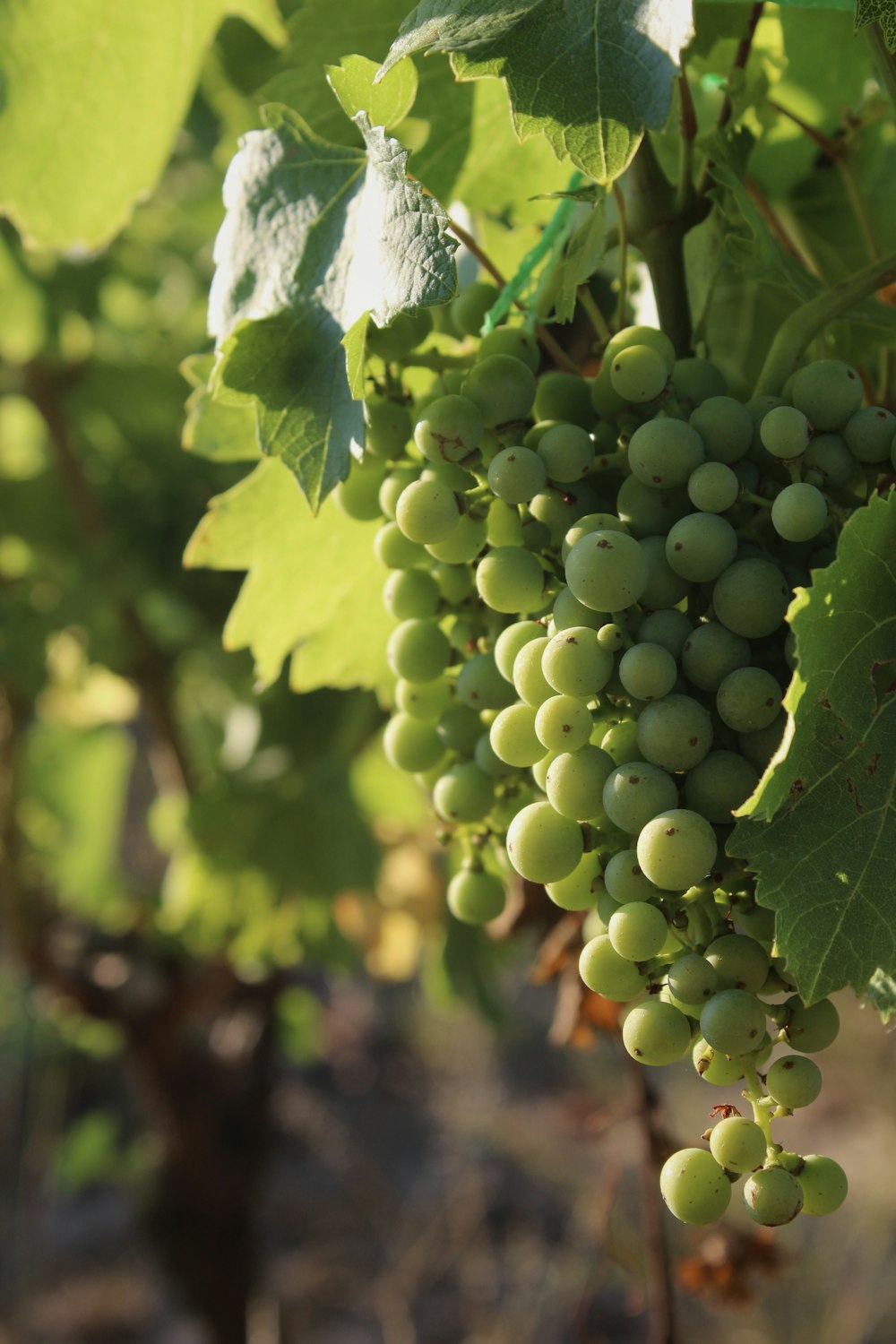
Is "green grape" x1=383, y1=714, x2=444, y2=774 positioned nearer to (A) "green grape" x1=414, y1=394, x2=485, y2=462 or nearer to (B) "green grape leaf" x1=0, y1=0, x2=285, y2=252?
(A) "green grape" x1=414, y1=394, x2=485, y2=462

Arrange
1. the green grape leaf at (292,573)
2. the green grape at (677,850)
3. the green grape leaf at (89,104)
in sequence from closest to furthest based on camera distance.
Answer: the green grape at (677,850) → the green grape leaf at (292,573) → the green grape leaf at (89,104)

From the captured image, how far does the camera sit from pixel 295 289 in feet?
1.90

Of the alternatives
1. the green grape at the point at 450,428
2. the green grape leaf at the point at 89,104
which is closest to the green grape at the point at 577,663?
the green grape at the point at 450,428

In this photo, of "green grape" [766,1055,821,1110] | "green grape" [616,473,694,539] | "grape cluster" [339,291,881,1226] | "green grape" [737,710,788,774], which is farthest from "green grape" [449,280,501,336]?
"green grape" [766,1055,821,1110]

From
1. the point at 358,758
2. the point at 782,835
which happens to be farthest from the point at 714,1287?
the point at 358,758

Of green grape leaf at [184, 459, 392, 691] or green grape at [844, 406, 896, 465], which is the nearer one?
green grape at [844, 406, 896, 465]

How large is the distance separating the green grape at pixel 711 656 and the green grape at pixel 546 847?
0.25 feet

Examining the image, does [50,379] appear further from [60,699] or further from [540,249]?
[540,249]

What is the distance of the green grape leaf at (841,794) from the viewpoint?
45 centimetres

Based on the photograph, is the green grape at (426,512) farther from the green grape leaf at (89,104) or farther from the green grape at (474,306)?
the green grape leaf at (89,104)

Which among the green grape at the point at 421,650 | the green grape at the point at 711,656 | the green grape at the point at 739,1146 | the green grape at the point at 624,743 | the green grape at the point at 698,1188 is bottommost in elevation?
the green grape at the point at 698,1188

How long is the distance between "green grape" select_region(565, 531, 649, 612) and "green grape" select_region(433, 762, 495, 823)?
0.47 ft

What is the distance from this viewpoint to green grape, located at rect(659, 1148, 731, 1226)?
1.48 ft

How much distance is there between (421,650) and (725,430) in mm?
175
